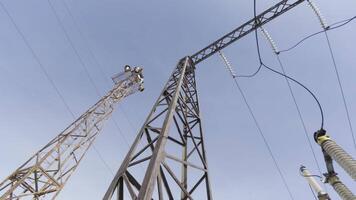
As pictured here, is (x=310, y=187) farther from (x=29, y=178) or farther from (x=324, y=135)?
(x=29, y=178)

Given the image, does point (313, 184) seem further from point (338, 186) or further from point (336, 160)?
point (336, 160)

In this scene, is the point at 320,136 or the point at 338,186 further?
the point at 338,186

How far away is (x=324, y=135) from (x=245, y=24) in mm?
6562

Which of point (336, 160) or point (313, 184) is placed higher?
point (313, 184)

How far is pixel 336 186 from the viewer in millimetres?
9648

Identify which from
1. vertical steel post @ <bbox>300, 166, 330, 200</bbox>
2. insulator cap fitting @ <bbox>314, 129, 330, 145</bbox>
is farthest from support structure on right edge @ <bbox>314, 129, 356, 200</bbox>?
vertical steel post @ <bbox>300, 166, 330, 200</bbox>

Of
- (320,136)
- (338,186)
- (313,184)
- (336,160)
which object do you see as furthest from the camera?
(313,184)

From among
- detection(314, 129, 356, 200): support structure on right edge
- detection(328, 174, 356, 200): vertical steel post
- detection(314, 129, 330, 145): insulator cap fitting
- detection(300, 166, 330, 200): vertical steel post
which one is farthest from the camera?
detection(300, 166, 330, 200): vertical steel post

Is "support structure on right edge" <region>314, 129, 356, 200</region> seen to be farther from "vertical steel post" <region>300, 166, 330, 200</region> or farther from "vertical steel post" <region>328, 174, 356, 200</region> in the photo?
"vertical steel post" <region>300, 166, 330, 200</region>

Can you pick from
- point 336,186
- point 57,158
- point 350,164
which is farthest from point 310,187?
point 57,158

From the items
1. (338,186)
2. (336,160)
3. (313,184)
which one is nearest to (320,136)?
(336,160)

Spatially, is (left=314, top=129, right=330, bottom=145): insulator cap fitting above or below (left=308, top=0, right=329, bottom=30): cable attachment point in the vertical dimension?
below

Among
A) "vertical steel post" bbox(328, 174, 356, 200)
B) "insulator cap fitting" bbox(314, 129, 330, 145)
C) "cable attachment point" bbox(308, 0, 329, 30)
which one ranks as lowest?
"vertical steel post" bbox(328, 174, 356, 200)

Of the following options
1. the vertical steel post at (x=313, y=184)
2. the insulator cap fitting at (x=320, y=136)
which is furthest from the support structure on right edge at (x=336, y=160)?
the vertical steel post at (x=313, y=184)
